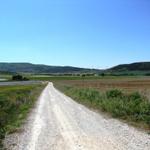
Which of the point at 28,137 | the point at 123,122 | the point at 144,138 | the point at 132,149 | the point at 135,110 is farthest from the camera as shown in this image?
the point at 135,110

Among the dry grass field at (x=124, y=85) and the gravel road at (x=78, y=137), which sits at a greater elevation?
the gravel road at (x=78, y=137)

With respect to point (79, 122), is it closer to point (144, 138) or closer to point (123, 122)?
point (123, 122)

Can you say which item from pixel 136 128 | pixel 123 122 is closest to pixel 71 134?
pixel 136 128

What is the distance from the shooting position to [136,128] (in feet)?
58.3

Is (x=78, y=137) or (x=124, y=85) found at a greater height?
(x=78, y=137)

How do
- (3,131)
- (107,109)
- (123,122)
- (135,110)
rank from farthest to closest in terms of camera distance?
1. (107,109)
2. (135,110)
3. (123,122)
4. (3,131)

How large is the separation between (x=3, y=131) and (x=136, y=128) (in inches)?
258

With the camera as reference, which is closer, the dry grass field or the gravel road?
the gravel road

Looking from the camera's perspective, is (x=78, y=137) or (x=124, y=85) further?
(x=124, y=85)

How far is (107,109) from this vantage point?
27.3 meters

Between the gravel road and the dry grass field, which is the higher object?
the gravel road

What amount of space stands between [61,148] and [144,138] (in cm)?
372

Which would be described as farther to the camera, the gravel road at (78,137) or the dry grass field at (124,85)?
the dry grass field at (124,85)

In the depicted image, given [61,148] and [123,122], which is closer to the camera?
[61,148]
